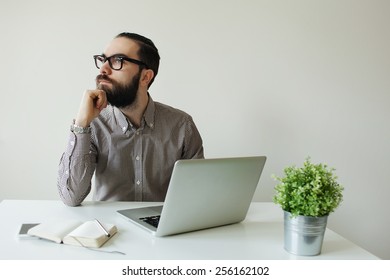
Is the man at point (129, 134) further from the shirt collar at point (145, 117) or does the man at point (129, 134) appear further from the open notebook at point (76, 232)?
the open notebook at point (76, 232)

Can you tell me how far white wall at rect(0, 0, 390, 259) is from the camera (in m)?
2.15

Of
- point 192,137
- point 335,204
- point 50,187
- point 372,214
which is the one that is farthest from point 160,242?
point 372,214

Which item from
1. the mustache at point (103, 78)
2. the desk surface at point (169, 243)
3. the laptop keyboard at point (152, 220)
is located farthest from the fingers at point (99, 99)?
the laptop keyboard at point (152, 220)

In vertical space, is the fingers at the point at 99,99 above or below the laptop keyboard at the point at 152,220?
above

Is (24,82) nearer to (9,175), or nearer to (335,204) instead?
(9,175)

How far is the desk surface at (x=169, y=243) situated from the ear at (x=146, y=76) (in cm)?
75

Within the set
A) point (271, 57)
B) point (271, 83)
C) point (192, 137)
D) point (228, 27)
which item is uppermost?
point (228, 27)

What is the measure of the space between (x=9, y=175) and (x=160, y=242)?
5.06 feet

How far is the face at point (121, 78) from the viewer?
1.70m

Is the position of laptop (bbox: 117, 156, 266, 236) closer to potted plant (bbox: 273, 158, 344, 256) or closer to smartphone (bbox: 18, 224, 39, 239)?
potted plant (bbox: 273, 158, 344, 256)

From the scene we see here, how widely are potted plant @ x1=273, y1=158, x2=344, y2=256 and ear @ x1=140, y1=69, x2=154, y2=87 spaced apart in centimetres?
104

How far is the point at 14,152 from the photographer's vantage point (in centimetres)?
220

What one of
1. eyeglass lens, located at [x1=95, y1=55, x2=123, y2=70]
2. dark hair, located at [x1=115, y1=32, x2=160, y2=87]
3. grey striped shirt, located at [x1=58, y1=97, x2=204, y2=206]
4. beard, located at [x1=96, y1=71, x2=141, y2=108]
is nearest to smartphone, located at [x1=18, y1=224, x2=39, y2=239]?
grey striped shirt, located at [x1=58, y1=97, x2=204, y2=206]

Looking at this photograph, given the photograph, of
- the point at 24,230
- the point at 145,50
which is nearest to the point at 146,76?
the point at 145,50
